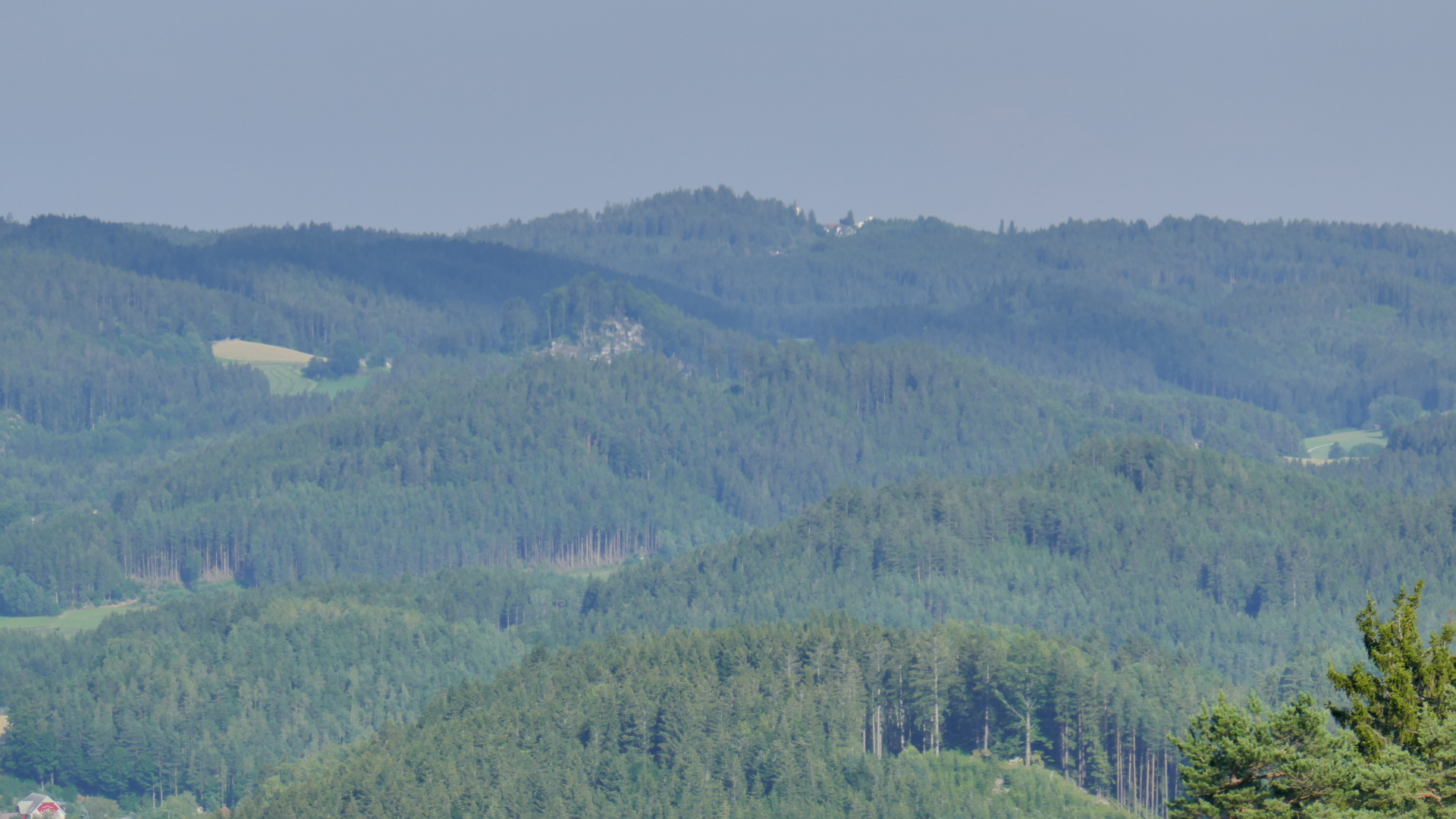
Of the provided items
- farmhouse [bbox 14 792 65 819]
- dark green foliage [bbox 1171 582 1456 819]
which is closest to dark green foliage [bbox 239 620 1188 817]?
farmhouse [bbox 14 792 65 819]

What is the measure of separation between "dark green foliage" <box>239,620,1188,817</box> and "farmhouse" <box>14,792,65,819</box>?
1917 cm

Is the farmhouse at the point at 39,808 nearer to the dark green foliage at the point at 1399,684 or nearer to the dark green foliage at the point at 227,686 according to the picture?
the dark green foliage at the point at 227,686

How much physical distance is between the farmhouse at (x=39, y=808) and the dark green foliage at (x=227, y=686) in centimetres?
795

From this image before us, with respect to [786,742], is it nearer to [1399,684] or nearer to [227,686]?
[227,686]

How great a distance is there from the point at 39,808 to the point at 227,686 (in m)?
23.8

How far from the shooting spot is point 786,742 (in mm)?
126375

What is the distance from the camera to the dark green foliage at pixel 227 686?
158m

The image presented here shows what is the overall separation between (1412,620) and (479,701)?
332 feet

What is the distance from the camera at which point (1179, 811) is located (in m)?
49.6

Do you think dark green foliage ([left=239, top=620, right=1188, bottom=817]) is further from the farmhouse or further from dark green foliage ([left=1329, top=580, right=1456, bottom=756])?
dark green foliage ([left=1329, top=580, right=1456, bottom=756])

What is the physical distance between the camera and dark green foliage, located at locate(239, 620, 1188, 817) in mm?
122688

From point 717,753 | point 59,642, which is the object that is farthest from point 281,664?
point 717,753

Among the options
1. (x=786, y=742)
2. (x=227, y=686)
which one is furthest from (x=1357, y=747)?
(x=227, y=686)

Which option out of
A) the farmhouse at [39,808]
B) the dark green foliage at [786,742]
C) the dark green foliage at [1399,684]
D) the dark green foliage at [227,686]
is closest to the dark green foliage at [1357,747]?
the dark green foliage at [1399,684]
